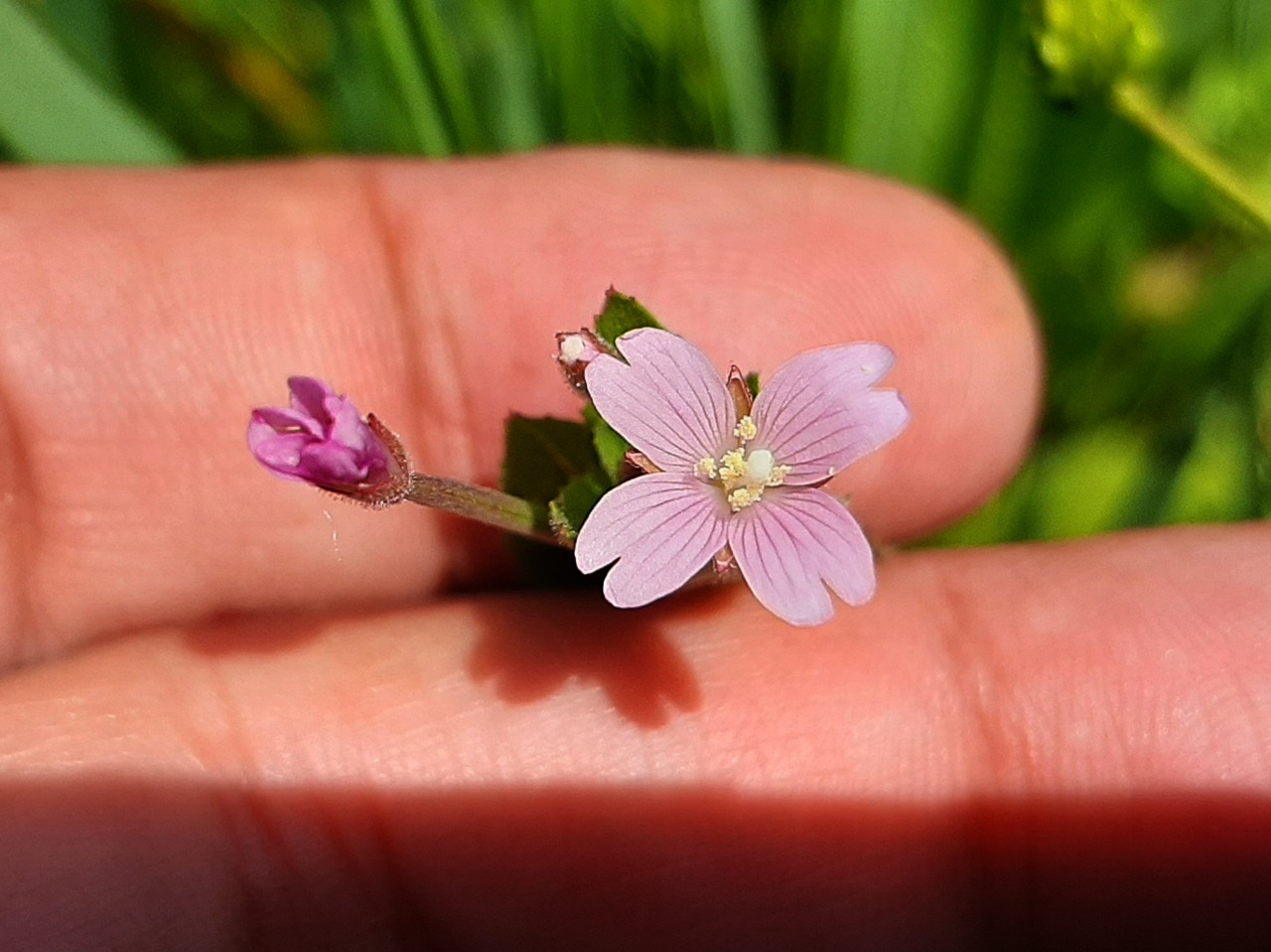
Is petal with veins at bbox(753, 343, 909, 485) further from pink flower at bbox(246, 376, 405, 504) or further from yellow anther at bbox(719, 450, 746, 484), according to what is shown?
pink flower at bbox(246, 376, 405, 504)

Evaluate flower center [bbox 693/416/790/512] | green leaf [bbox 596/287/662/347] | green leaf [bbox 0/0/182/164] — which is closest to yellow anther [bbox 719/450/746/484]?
flower center [bbox 693/416/790/512]

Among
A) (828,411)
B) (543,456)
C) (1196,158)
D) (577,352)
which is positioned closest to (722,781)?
(543,456)

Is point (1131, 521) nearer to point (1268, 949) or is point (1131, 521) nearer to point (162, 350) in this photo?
point (1268, 949)

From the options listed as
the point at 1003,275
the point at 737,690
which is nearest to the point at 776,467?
the point at 737,690

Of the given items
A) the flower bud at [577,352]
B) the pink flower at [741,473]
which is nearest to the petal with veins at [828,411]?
the pink flower at [741,473]

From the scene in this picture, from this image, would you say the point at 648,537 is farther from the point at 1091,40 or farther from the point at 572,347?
the point at 1091,40

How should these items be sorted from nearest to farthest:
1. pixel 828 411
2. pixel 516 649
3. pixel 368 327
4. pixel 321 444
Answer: pixel 321 444, pixel 828 411, pixel 516 649, pixel 368 327
